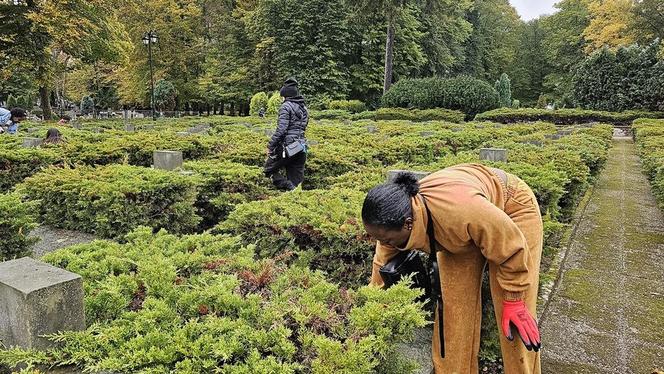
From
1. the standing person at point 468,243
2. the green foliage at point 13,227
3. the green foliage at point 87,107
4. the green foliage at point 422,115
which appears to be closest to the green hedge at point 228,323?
the standing person at point 468,243

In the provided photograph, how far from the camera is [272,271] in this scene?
2.41 m

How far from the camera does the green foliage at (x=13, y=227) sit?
342 centimetres

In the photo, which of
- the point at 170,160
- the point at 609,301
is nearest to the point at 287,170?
the point at 170,160

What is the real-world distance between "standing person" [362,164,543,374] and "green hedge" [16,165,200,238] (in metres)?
3.18

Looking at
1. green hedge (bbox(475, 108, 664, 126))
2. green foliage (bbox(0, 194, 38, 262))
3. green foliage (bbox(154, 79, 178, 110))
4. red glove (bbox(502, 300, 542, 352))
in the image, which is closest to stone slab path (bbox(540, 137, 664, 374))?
red glove (bbox(502, 300, 542, 352))

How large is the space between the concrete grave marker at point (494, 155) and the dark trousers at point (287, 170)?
2.42m

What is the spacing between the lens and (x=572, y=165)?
585 cm

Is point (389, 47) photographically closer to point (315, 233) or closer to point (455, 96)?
point (455, 96)

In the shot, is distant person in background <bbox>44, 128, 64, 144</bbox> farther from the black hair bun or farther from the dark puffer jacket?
the black hair bun

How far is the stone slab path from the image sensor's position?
10.2 feet

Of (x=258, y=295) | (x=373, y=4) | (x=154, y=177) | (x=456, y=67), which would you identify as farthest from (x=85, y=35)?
(x=456, y=67)

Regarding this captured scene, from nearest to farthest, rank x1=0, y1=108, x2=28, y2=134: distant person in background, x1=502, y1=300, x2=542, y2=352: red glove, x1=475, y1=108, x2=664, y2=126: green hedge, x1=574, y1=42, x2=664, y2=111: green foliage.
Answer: x1=502, y1=300, x2=542, y2=352: red glove, x1=0, y1=108, x2=28, y2=134: distant person in background, x1=475, y1=108, x2=664, y2=126: green hedge, x1=574, y1=42, x2=664, y2=111: green foliage

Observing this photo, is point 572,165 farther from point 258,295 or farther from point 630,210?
point 258,295

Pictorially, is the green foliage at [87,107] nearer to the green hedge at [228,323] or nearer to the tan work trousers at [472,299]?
the green hedge at [228,323]
